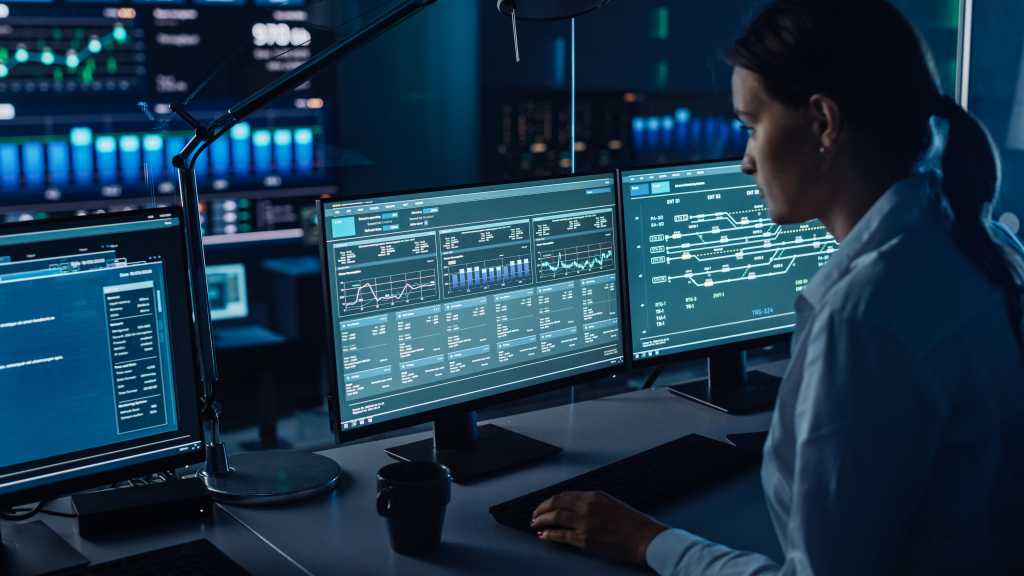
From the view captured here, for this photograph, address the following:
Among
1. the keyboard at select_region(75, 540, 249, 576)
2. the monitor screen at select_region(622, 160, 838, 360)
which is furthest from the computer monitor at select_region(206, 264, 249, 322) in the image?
the keyboard at select_region(75, 540, 249, 576)

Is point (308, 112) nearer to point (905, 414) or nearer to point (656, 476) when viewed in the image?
point (656, 476)

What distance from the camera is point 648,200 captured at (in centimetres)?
180

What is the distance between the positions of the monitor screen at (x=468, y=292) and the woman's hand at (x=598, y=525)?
0.31m

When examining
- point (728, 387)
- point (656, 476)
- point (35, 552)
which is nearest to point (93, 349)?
point (35, 552)

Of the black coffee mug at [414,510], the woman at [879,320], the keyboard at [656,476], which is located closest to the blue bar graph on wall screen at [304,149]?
the keyboard at [656,476]

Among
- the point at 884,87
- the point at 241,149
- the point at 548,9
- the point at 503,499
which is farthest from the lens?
the point at 241,149

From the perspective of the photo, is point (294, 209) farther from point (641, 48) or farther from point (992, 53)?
point (992, 53)

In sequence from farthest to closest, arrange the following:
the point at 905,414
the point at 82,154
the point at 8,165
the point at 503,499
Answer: the point at 82,154 < the point at 8,165 < the point at 503,499 < the point at 905,414

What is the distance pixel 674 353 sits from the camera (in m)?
1.88

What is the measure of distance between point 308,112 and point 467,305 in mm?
2896

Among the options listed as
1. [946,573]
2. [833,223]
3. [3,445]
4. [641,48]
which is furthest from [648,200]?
[641,48]

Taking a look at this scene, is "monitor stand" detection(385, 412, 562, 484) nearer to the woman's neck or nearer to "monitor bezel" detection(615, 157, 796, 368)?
"monitor bezel" detection(615, 157, 796, 368)

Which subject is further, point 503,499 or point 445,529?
point 503,499

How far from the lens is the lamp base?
146cm
